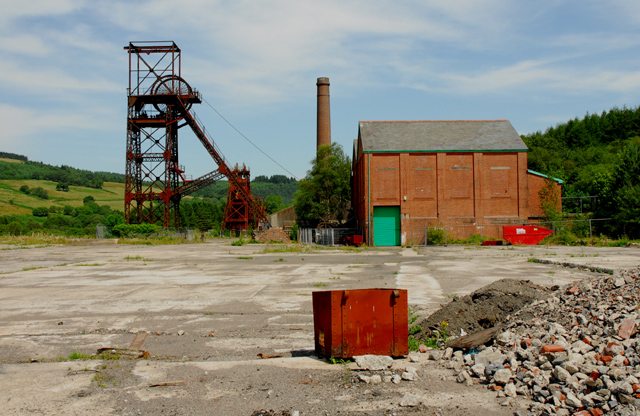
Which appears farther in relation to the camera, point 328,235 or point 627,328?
point 328,235

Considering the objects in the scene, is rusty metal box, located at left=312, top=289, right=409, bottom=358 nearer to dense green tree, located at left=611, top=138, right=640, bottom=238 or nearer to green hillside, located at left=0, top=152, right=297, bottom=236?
dense green tree, located at left=611, top=138, right=640, bottom=238

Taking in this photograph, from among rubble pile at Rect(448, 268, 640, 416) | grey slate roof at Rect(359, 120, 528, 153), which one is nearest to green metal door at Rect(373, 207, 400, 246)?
grey slate roof at Rect(359, 120, 528, 153)

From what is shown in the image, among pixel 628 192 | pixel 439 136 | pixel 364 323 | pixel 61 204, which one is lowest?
pixel 364 323

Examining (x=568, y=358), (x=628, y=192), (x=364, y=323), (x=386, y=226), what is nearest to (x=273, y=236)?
(x=386, y=226)

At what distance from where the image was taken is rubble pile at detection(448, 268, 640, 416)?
483cm

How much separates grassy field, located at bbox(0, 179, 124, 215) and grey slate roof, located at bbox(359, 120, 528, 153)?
62.6m

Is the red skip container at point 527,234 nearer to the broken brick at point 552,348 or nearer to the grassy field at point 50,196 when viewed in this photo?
the broken brick at point 552,348

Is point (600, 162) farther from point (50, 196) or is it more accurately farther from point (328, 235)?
point (50, 196)

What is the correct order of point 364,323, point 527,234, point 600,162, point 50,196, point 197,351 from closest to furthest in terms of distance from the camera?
point 364,323 → point 197,351 → point 527,234 → point 600,162 → point 50,196

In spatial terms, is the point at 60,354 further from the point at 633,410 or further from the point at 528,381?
the point at 633,410

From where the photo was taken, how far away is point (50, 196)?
104 m

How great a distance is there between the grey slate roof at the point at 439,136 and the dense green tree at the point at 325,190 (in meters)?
6.54

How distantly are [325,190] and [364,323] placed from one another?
46.1 m

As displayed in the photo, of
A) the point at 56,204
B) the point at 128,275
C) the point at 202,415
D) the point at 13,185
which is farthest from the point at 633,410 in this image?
the point at 13,185
